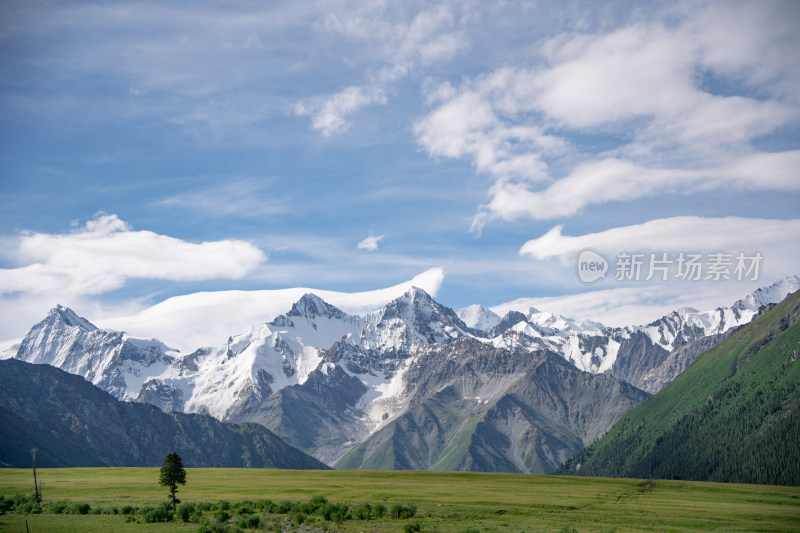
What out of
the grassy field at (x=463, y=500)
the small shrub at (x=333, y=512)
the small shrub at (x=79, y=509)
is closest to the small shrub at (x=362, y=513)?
the small shrub at (x=333, y=512)

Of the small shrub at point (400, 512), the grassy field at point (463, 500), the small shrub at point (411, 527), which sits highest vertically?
the small shrub at point (411, 527)

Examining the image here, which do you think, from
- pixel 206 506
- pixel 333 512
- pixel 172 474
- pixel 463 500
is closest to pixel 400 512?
pixel 333 512

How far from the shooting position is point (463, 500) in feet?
349

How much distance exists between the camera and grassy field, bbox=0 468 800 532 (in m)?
79.6

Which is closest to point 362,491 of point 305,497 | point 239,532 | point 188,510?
point 305,497

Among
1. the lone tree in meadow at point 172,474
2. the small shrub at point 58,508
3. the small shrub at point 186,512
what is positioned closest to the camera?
the small shrub at point 186,512

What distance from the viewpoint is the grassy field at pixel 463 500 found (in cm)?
7956

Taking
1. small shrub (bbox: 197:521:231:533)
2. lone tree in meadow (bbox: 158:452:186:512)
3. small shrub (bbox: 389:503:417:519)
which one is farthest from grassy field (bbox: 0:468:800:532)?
lone tree in meadow (bbox: 158:452:186:512)

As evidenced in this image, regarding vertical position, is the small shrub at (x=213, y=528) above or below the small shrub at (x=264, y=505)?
above

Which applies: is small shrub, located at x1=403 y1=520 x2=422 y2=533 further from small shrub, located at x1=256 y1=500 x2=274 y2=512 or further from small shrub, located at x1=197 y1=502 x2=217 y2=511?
small shrub, located at x1=197 y1=502 x2=217 y2=511

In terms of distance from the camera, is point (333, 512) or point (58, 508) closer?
point (333, 512)

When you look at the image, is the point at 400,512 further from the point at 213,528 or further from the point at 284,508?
the point at 213,528

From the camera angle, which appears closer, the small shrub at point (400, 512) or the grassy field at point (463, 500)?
the grassy field at point (463, 500)

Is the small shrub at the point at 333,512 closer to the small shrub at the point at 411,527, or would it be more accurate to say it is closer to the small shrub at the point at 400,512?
the small shrub at the point at 400,512
